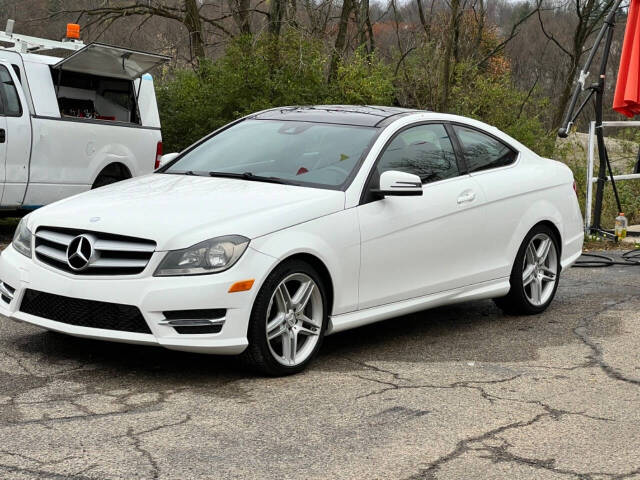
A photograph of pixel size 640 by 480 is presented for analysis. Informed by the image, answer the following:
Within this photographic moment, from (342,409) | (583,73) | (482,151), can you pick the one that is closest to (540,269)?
(482,151)

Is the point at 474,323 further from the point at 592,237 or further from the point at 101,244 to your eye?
the point at 592,237

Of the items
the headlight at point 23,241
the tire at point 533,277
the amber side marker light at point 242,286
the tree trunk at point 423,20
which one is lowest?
the tire at point 533,277

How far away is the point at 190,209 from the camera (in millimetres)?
5434

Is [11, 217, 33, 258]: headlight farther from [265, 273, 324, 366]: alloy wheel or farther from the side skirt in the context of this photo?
the side skirt

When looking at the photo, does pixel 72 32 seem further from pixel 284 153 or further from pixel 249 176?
pixel 249 176

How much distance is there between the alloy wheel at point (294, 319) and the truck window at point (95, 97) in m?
6.62

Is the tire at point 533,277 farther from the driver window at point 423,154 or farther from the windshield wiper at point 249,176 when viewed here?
the windshield wiper at point 249,176

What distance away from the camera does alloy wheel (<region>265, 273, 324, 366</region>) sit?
5.41 metres

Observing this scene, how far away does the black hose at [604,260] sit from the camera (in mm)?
10070

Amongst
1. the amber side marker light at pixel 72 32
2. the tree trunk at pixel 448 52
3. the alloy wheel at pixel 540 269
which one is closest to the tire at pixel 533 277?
the alloy wheel at pixel 540 269

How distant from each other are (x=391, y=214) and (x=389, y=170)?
0.33 meters

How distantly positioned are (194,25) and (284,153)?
14095 mm

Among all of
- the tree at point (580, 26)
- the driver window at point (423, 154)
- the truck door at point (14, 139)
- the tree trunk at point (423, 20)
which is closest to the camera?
the driver window at point (423, 154)

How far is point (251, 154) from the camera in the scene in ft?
21.2
